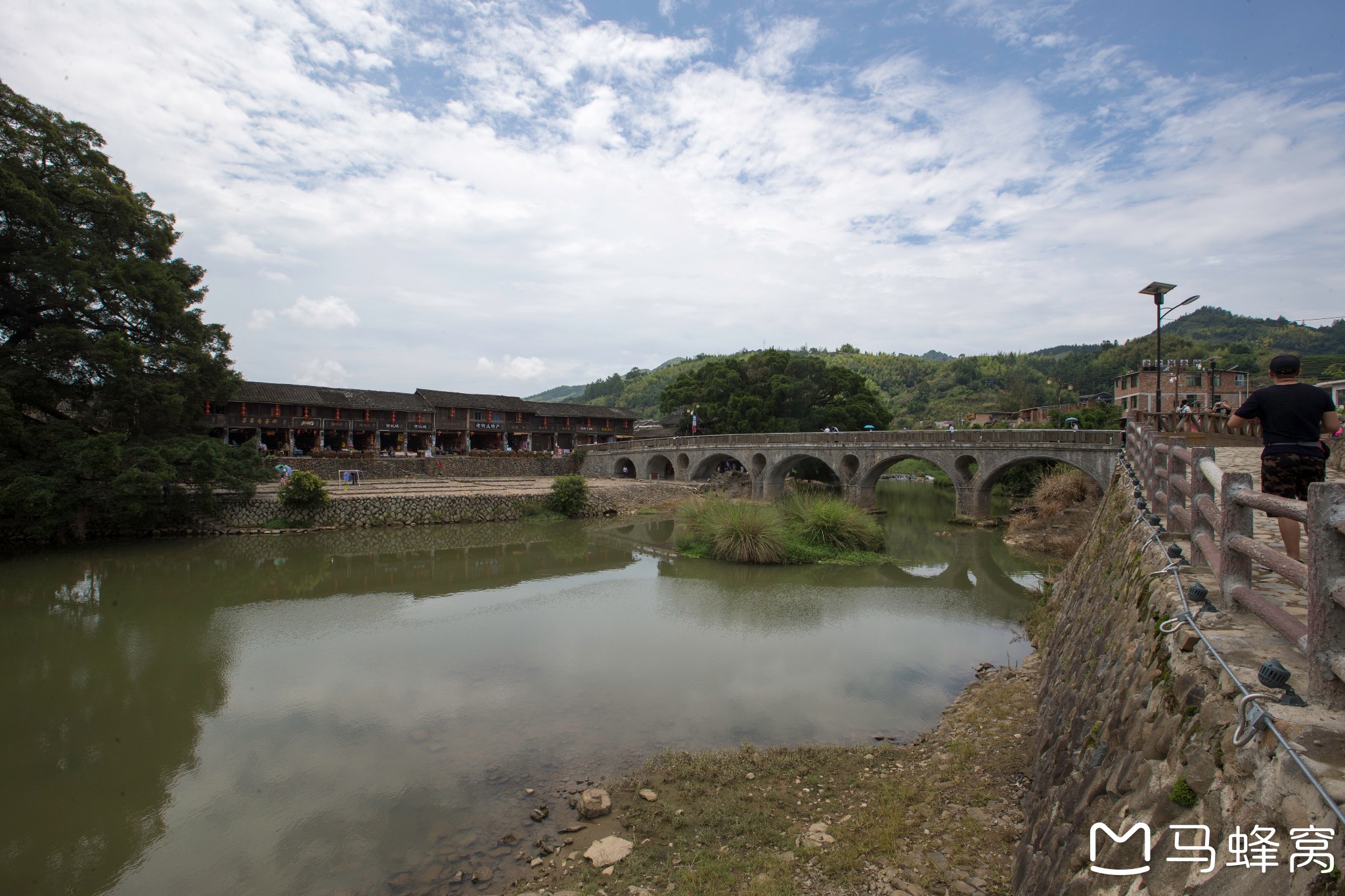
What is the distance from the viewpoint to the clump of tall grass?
19.1 meters

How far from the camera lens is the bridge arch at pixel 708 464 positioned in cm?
3969

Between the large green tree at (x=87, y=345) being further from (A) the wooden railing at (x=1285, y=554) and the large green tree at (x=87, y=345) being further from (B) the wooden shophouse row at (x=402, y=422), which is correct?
(A) the wooden railing at (x=1285, y=554)

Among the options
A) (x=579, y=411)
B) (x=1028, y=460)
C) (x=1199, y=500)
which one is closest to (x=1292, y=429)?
(x=1199, y=500)

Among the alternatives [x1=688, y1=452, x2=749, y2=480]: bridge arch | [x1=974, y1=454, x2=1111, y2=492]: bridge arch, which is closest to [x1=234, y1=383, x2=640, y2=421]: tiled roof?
[x1=688, y1=452, x2=749, y2=480]: bridge arch

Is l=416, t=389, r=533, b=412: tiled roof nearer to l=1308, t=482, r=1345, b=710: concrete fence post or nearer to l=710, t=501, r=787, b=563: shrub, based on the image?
l=710, t=501, r=787, b=563: shrub

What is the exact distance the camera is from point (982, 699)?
28.1 ft

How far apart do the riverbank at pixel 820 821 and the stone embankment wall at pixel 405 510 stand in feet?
76.0

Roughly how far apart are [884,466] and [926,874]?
28791mm

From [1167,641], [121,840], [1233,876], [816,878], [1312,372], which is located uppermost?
[1312,372]

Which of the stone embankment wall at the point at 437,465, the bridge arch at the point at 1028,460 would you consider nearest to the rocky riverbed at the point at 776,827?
the bridge arch at the point at 1028,460

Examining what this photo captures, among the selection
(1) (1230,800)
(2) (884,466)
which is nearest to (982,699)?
(1) (1230,800)

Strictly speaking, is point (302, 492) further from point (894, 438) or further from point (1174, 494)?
point (1174, 494)

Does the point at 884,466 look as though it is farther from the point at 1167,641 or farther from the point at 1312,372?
the point at 1312,372

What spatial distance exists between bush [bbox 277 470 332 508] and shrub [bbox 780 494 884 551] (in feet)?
60.6
